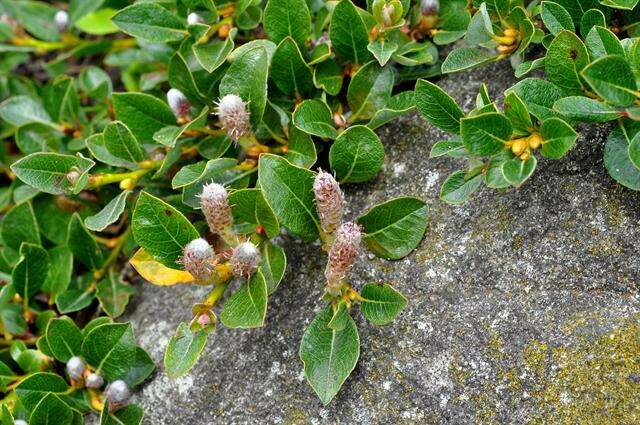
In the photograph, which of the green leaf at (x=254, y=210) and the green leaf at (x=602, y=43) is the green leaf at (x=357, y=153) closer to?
the green leaf at (x=254, y=210)

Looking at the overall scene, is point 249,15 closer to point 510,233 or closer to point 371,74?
point 371,74

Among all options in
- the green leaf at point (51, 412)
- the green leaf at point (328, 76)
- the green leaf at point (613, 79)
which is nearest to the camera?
the green leaf at point (613, 79)

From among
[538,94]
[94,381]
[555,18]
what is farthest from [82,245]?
[555,18]

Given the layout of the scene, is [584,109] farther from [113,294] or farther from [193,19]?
[113,294]

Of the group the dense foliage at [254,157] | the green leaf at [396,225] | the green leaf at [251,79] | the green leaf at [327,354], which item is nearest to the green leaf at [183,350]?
the dense foliage at [254,157]

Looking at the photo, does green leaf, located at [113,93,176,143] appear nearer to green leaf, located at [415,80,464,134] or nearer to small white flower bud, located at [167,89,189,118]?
small white flower bud, located at [167,89,189,118]
